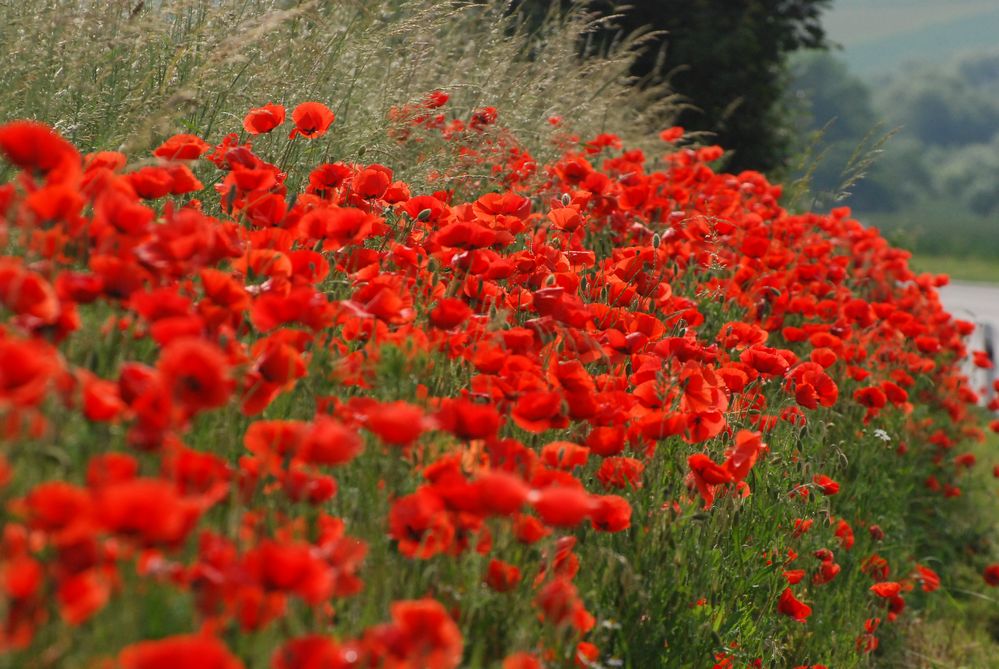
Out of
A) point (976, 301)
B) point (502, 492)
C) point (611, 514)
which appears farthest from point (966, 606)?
point (976, 301)

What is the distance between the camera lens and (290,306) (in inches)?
58.2

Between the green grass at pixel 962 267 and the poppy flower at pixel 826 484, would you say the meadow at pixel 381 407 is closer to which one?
the poppy flower at pixel 826 484

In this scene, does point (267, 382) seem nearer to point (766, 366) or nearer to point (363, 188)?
point (363, 188)

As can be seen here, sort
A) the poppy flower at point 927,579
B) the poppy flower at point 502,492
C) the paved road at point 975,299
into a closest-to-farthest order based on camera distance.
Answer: the poppy flower at point 502,492 < the poppy flower at point 927,579 < the paved road at point 975,299

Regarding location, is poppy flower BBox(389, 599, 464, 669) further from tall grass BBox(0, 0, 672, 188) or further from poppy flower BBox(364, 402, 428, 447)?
tall grass BBox(0, 0, 672, 188)

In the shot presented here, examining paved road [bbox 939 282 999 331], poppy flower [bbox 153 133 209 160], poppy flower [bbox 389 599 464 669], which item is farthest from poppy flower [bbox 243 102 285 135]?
paved road [bbox 939 282 999 331]

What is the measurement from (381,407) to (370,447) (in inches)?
13.3

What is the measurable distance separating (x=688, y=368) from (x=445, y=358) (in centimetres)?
50

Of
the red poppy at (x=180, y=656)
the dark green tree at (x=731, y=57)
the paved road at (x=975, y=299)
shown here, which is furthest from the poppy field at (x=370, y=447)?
the paved road at (x=975, y=299)

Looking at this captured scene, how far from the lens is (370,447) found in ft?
5.45

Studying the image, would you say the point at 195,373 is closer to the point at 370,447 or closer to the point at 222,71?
the point at 370,447

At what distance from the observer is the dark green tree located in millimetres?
10672

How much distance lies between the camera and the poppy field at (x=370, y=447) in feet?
3.48

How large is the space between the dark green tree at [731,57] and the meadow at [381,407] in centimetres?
673
